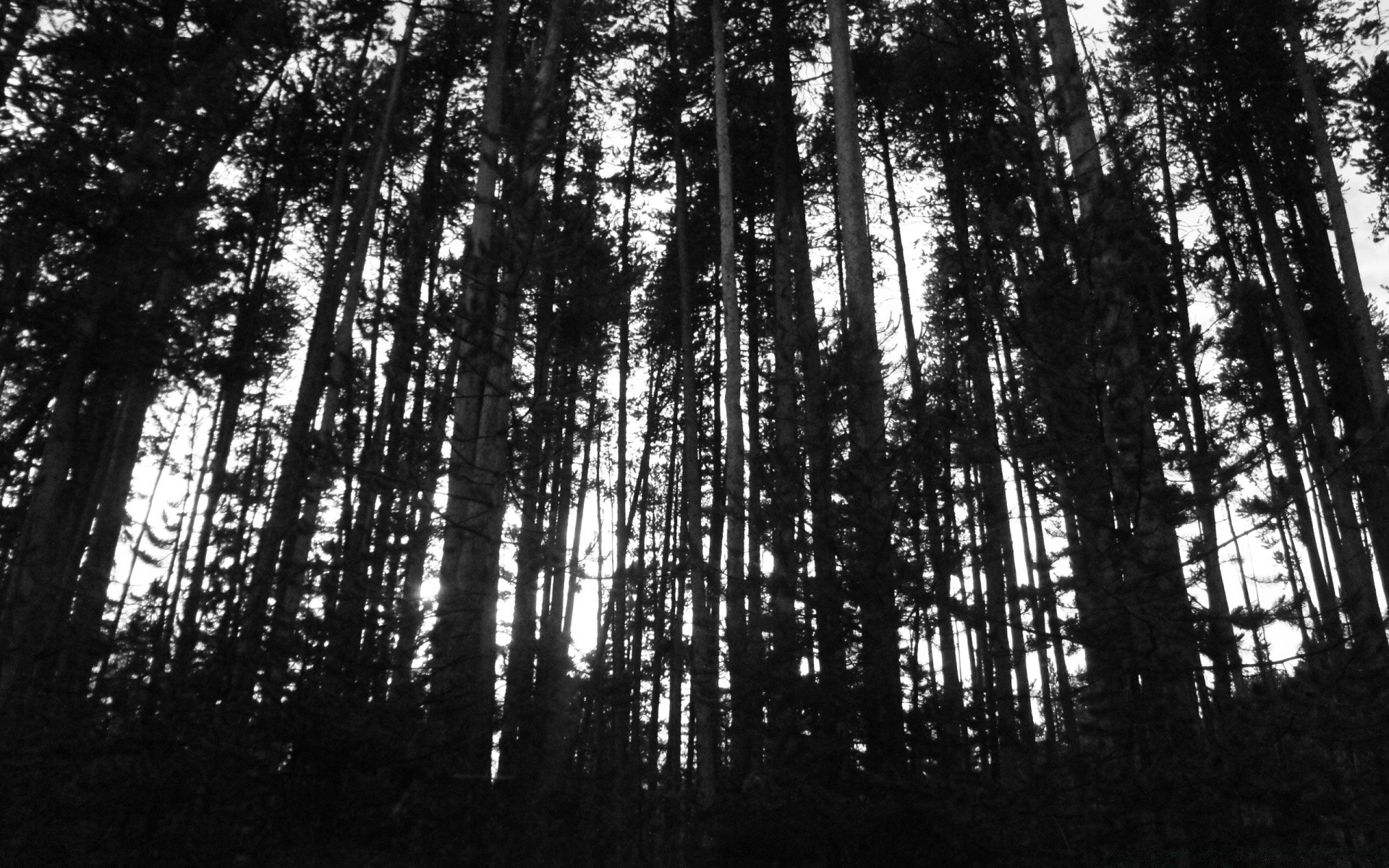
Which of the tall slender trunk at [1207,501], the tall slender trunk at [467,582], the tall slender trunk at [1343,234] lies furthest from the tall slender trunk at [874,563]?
the tall slender trunk at [1343,234]

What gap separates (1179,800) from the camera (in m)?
4.12

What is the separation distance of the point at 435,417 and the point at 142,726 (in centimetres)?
282

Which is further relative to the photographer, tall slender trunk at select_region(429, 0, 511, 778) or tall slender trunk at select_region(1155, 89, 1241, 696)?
tall slender trunk at select_region(429, 0, 511, 778)

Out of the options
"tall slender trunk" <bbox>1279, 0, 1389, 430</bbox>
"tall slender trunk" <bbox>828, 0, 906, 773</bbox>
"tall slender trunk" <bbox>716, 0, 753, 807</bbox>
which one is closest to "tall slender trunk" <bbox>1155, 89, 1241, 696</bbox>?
"tall slender trunk" <bbox>828, 0, 906, 773</bbox>

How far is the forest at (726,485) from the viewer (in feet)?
14.3

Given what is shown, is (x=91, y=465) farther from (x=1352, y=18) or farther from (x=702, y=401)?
(x=1352, y=18)

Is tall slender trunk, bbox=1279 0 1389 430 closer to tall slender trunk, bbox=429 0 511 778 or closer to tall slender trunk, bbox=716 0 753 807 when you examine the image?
tall slender trunk, bbox=716 0 753 807

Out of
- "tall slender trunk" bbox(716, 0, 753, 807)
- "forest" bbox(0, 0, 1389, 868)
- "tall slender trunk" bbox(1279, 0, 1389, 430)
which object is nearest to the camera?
"forest" bbox(0, 0, 1389, 868)

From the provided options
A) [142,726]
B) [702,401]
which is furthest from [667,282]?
[142,726]

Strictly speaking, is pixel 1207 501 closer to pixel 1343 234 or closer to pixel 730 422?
pixel 730 422

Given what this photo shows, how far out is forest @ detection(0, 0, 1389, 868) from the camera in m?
4.35

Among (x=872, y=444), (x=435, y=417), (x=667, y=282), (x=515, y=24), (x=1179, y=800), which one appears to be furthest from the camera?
(x=667, y=282)

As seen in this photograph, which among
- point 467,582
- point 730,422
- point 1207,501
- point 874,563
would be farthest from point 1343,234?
point 467,582

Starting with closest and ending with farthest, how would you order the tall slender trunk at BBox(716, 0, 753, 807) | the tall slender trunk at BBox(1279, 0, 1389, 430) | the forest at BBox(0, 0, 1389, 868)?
1. the forest at BBox(0, 0, 1389, 868)
2. the tall slender trunk at BBox(716, 0, 753, 807)
3. the tall slender trunk at BBox(1279, 0, 1389, 430)
